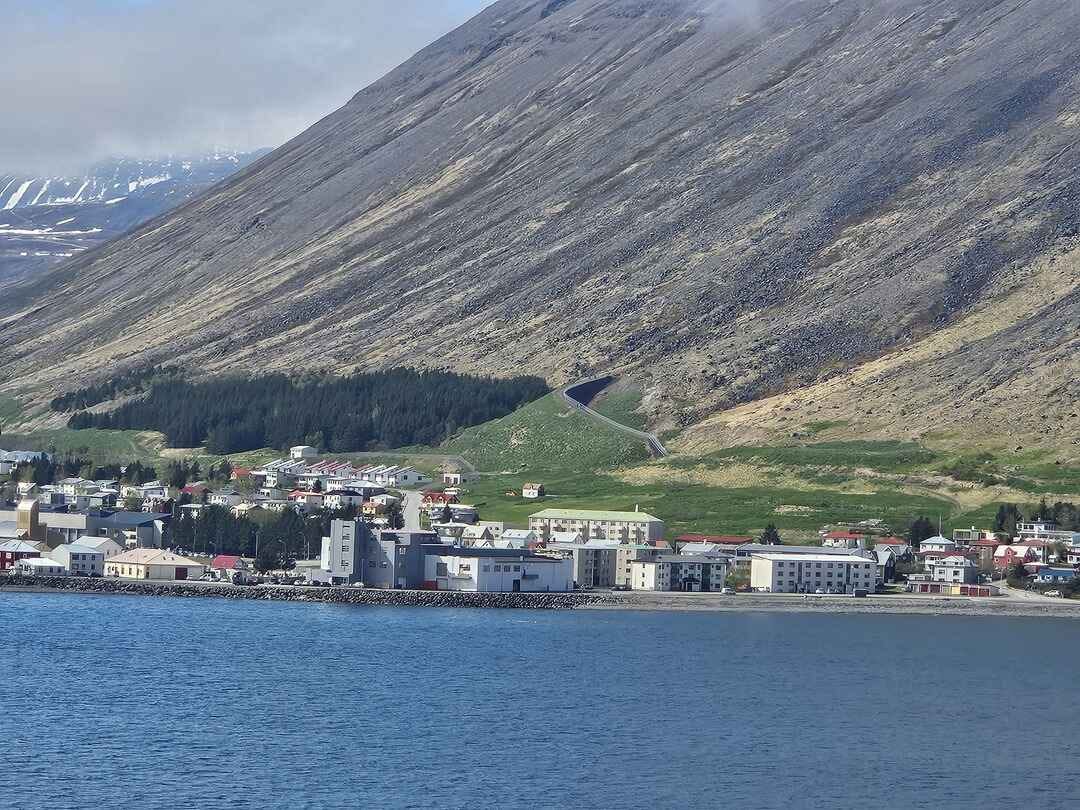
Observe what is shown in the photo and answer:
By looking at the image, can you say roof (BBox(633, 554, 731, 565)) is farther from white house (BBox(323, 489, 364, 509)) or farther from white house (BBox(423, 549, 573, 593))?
white house (BBox(323, 489, 364, 509))

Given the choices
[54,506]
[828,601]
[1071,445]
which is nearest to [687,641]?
[828,601]

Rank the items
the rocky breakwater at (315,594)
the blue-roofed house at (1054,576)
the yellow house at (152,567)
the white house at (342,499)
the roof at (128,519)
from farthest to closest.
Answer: the white house at (342,499), the roof at (128,519), the yellow house at (152,567), the blue-roofed house at (1054,576), the rocky breakwater at (315,594)

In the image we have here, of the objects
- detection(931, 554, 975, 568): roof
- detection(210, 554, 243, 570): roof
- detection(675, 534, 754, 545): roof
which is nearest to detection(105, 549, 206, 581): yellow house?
Result: detection(210, 554, 243, 570): roof

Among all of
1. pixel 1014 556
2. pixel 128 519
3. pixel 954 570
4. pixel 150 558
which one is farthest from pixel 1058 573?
pixel 128 519

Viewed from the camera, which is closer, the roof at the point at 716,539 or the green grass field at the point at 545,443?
the roof at the point at 716,539

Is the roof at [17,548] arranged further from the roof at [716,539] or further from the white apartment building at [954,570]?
the white apartment building at [954,570]

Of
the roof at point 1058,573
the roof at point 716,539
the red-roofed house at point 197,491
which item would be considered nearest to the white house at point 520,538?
the roof at point 716,539

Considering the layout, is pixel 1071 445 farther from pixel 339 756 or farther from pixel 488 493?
pixel 339 756
